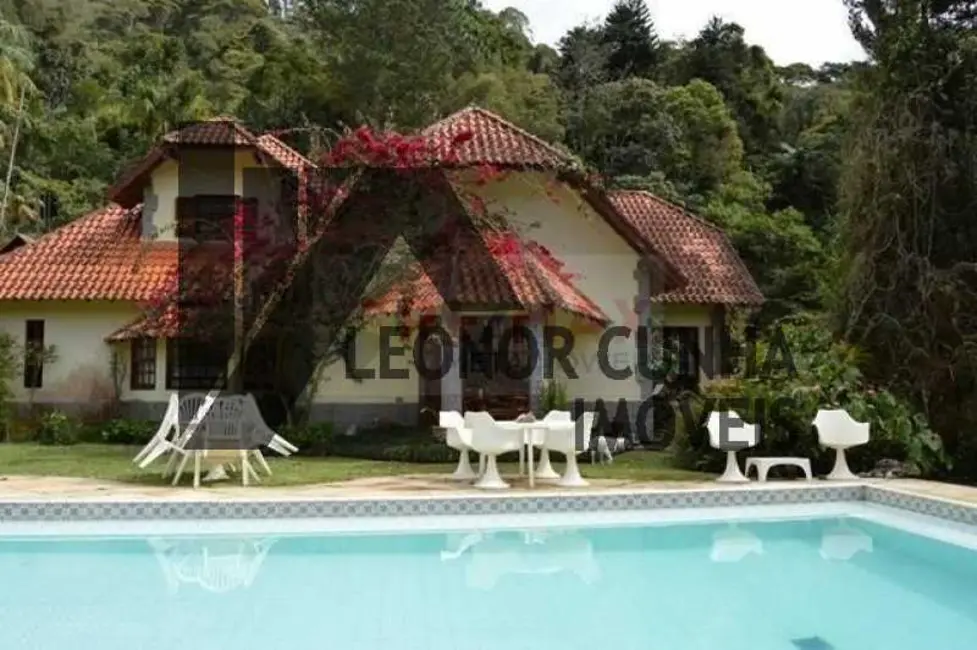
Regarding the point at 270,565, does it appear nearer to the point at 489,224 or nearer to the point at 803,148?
the point at 489,224

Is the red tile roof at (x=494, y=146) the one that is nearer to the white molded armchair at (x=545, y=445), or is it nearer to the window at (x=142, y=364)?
the white molded armchair at (x=545, y=445)

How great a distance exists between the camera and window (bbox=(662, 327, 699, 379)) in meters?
25.5

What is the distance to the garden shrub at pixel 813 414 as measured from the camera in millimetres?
14812

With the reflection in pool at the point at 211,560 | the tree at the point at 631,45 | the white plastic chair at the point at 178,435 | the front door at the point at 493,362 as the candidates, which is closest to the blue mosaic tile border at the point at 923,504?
the reflection in pool at the point at 211,560

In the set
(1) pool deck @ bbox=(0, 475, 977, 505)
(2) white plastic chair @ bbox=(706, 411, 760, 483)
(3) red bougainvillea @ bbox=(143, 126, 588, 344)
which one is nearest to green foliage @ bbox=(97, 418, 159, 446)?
(3) red bougainvillea @ bbox=(143, 126, 588, 344)

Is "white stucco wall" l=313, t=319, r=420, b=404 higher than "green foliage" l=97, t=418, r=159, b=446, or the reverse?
"white stucco wall" l=313, t=319, r=420, b=404

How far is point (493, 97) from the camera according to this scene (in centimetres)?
4319

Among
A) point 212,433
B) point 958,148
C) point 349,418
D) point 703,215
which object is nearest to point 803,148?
point 703,215

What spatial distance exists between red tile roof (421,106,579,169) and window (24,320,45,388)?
10.2 meters

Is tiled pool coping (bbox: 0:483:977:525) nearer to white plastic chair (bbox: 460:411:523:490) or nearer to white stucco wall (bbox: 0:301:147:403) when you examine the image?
white plastic chair (bbox: 460:411:523:490)

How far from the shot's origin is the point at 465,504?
474 inches

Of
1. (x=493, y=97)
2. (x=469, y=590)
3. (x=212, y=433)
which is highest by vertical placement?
(x=493, y=97)

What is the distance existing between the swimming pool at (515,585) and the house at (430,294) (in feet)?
25.1

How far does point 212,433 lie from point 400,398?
7.18 metres
